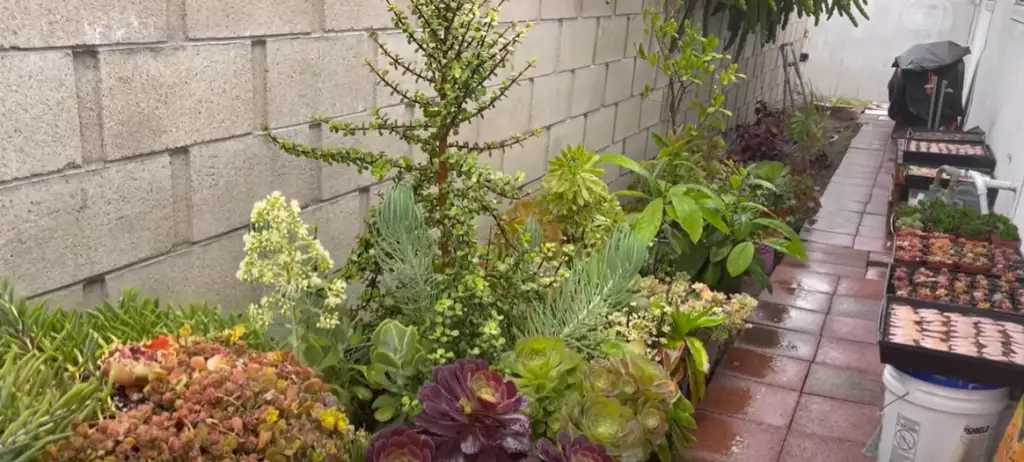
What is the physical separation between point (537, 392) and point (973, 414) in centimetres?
131

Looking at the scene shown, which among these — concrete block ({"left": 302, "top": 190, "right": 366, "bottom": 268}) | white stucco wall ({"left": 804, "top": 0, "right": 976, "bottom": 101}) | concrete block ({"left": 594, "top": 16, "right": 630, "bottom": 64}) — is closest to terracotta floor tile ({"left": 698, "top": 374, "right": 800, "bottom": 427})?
concrete block ({"left": 302, "top": 190, "right": 366, "bottom": 268})

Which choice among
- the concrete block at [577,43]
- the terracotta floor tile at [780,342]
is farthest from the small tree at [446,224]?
the terracotta floor tile at [780,342]

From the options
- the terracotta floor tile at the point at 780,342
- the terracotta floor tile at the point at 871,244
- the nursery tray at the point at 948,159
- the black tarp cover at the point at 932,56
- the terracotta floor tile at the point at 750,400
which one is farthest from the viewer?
the black tarp cover at the point at 932,56

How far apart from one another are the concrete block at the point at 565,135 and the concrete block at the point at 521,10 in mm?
559

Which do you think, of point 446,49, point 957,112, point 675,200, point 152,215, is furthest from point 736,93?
point 152,215

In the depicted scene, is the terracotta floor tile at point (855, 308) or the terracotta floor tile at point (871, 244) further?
the terracotta floor tile at point (871, 244)

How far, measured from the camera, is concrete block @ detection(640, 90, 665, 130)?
4.39 meters

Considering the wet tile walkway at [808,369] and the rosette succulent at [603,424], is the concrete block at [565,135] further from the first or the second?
the rosette succulent at [603,424]

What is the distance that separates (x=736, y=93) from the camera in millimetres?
6457

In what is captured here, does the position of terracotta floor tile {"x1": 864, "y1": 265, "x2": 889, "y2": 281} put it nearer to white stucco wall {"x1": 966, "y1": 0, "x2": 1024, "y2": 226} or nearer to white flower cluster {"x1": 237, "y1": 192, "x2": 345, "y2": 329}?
white stucco wall {"x1": 966, "y1": 0, "x2": 1024, "y2": 226}

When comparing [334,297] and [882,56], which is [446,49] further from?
[882,56]

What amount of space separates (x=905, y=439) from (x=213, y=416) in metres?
1.96

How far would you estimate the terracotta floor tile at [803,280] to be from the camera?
3908mm

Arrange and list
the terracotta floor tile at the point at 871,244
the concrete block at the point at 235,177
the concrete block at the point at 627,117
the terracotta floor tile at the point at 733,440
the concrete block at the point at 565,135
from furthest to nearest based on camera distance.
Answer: the terracotta floor tile at the point at 871,244
the concrete block at the point at 627,117
the concrete block at the point at 565,135
the terracotta floor tile at the point at 733,440
the concrete block at the point at 235,177
